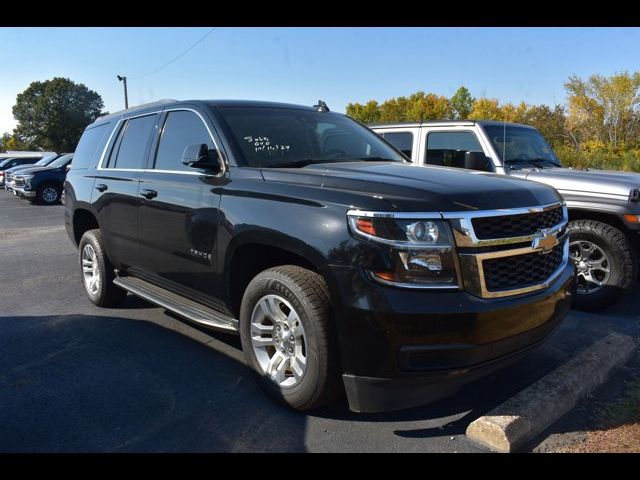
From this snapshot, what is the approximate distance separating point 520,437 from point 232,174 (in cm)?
237

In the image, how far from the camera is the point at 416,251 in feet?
8.45

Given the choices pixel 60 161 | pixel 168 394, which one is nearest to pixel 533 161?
pixel 168 394

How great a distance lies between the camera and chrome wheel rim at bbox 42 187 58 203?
17734 millimetres

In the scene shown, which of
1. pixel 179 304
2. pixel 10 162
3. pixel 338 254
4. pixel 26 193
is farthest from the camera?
pixel 10 162

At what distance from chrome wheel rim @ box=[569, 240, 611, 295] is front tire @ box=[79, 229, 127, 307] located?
4.67 m

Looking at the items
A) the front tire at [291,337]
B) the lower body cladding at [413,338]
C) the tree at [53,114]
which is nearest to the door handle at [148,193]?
the front tire at [291,337]

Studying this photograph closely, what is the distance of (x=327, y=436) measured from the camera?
115 inches

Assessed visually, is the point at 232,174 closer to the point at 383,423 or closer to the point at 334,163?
the point at 334,163

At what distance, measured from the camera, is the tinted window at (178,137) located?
392cm

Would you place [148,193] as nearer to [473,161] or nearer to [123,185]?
[123,185]

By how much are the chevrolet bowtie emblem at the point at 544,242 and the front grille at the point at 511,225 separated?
4 centimetres

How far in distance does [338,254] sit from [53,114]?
7762cm

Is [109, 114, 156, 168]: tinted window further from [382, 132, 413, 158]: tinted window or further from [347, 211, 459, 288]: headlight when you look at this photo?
[382, 132, 413, 158]: tinted window
